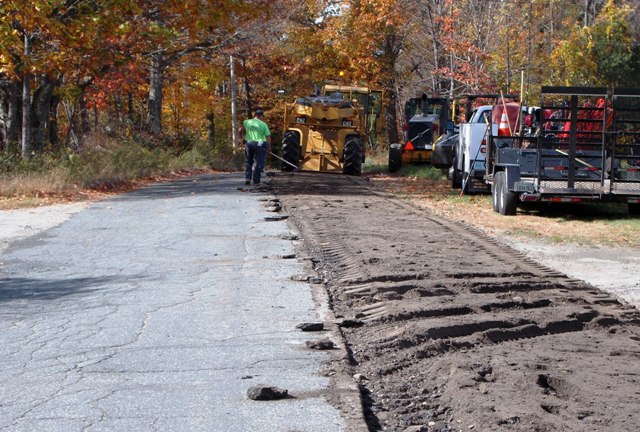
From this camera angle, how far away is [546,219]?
16531mm

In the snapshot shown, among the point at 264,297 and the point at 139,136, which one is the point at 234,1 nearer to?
the point at 139,136

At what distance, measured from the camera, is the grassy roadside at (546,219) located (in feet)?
44.8

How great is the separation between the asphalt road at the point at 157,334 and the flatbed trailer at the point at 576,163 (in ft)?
16.9

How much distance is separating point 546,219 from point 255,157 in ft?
30.2

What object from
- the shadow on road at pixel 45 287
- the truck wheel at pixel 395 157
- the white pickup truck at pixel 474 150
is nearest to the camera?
the shadow on road at pixel 45 287

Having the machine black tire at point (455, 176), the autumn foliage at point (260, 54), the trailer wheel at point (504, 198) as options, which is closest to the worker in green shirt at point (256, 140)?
the autumn foliage at point (260, 54)

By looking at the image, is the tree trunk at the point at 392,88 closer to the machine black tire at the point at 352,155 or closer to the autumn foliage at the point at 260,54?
the autumn foliage at the point at 260,54

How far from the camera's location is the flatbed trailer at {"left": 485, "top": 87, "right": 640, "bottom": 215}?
16094 millimetres

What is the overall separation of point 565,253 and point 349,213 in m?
5.36

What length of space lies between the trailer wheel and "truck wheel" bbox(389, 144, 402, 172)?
1573 cm

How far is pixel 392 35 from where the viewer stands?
41.9 m

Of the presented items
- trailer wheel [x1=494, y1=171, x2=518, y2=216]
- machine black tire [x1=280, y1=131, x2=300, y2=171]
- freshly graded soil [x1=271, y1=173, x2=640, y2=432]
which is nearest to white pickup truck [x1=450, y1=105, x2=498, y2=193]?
trailer wheel [x1=494, y1=171, x2=518, y2=216]

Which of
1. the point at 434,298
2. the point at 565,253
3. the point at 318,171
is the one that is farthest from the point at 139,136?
the point at 434,298

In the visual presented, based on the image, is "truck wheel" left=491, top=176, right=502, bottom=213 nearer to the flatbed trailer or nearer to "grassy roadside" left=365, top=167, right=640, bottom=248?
the flatbed trailer
